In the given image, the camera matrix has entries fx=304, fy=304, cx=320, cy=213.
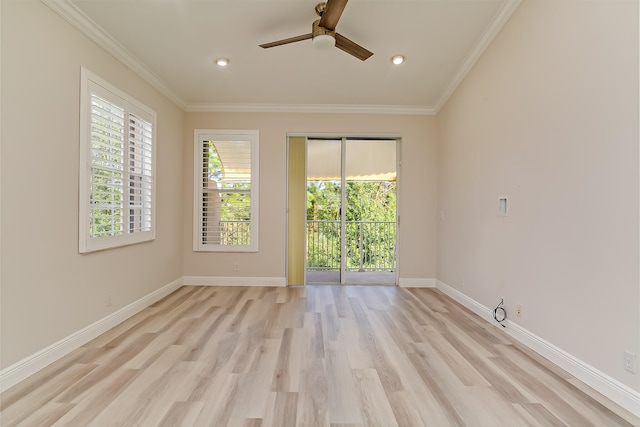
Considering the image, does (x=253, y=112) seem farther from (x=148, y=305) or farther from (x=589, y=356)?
(x=589, y=356)

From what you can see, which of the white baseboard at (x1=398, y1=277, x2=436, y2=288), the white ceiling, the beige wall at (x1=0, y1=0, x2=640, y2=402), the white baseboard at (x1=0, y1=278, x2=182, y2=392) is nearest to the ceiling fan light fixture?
the white ceiling

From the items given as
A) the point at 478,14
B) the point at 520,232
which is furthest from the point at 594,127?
the point at 478,14

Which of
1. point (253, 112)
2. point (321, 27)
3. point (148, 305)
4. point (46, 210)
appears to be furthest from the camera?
point (253, 112)

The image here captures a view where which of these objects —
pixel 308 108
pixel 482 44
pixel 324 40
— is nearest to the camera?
pixel 324 40

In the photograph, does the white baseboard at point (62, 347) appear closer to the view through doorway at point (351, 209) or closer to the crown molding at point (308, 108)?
the view through doorway at point (351, 209)

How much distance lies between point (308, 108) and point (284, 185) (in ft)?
Answer: 3.81

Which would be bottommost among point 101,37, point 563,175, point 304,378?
point 304,378

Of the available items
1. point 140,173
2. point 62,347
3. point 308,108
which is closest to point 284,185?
point 308,108

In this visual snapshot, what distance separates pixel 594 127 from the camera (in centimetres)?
191

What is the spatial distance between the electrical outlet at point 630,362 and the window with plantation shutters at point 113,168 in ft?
12.3

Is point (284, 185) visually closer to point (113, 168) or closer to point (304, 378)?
point (113, 168)

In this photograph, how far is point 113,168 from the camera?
2807 millimetres

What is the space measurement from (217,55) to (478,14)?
8.17 ft

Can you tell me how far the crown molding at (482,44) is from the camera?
2572 mm
